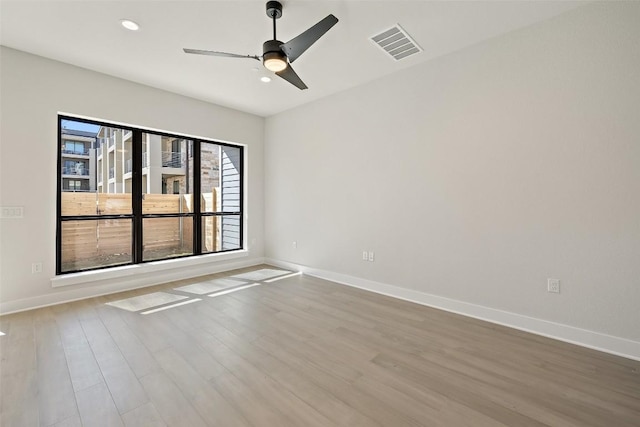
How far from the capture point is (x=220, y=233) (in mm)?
5293

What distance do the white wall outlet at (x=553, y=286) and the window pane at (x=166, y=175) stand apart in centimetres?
496

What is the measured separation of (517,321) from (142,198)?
5089mm

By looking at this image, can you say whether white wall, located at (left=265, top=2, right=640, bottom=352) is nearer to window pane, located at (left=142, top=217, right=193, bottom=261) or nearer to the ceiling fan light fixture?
the ceiling fan light fixture

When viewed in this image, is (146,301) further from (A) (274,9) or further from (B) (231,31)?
(A) (274,9)

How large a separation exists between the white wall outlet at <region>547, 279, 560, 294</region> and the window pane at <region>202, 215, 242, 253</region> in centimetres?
472

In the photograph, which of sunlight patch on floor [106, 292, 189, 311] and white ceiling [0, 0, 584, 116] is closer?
white ceiling [0, 0, 584, 116]

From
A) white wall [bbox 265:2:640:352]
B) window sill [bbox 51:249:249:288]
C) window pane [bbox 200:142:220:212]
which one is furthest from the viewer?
window pane [bbox 200:142:220:212]

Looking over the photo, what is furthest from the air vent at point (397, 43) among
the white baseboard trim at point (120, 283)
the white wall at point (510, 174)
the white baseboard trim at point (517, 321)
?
the white baseboard trim at point (120, 283)

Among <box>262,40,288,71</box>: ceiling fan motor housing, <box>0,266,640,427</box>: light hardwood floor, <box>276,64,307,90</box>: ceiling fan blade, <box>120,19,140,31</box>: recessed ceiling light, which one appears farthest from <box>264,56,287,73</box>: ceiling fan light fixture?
<box>0,266,640,427</box>: light hardwood floor

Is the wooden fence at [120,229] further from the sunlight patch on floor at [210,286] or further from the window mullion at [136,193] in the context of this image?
the sunlight patch on floor at [210,286]

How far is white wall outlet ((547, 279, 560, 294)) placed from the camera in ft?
8.57

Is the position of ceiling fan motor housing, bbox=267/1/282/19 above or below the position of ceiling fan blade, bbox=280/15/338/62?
above

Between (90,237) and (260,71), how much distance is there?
127 inches

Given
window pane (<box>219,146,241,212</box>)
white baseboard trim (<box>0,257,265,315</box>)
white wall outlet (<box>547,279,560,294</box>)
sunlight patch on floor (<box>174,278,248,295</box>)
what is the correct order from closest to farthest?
white wall outlet (<box>547,279,560,294</box>) → white baseboard trim (<box>0,257,265,315</box>) → sunlight patch on floor (<box>174,278,248,295</box>) → window pane (<box>219,146,241,212</box>)
